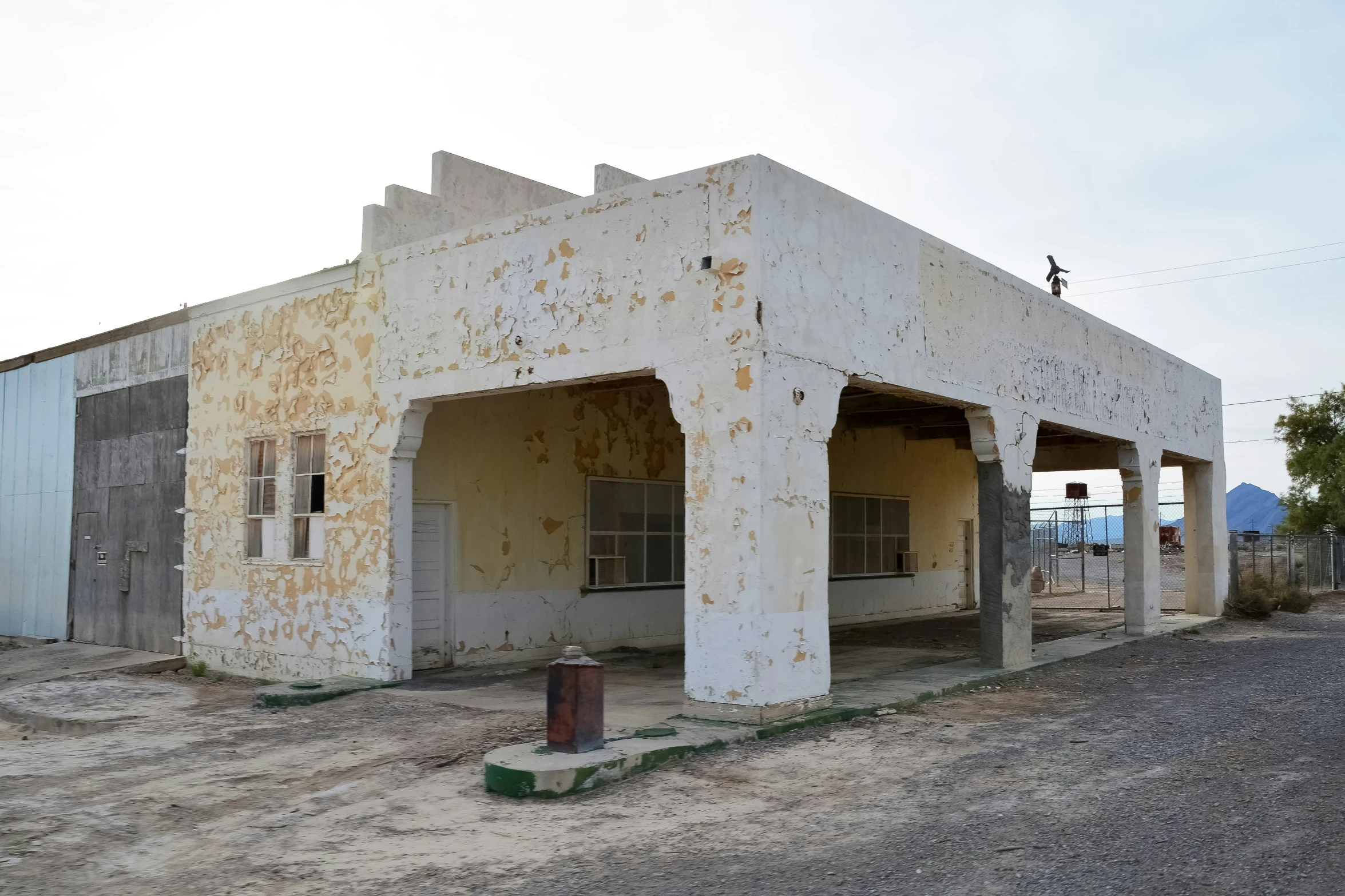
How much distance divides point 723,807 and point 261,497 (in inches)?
333

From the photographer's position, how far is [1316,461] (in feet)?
116

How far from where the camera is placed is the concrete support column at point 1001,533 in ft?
40.1

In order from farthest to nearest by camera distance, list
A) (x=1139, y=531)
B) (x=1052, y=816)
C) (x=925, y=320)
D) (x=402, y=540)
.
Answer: (x=1139, y=531) < (x=402, y=540) < (x=925, y=320) < (x=1052, y=816)

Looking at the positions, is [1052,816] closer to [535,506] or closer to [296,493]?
[535,506]

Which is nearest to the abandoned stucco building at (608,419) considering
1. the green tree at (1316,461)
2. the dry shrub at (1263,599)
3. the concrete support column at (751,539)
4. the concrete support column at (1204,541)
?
the concrete support column at (751,539)

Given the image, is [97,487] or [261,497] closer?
[261,497]

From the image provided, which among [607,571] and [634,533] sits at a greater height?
[634,533]

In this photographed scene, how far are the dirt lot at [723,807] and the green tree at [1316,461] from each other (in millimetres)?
27904

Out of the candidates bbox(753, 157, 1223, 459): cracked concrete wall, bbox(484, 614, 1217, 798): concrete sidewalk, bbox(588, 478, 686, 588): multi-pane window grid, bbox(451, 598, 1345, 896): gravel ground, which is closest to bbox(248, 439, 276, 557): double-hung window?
bbox(588, 478, 686, 588): multi-pane window grid

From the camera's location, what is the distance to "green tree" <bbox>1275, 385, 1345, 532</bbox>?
3459cm

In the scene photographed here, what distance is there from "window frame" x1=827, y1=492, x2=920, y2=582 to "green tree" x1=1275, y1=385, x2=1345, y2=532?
20468mm

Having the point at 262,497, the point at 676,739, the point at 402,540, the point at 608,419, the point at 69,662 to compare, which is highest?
the point at 608,419

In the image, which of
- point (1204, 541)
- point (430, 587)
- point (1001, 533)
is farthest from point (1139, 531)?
point (430, 587)

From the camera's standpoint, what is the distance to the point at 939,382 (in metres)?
11.2
